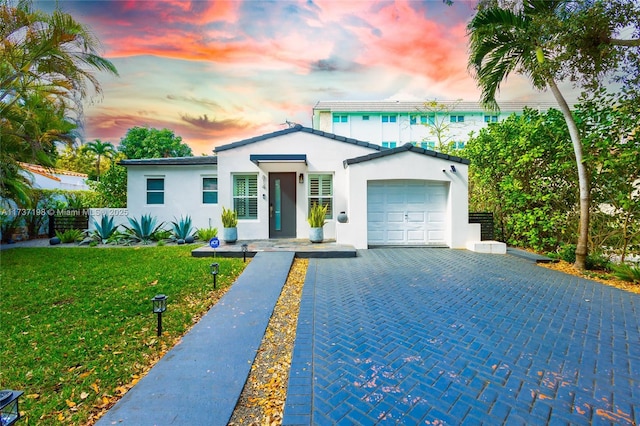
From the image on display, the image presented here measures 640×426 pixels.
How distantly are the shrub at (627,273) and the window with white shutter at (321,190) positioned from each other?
8.62 metres

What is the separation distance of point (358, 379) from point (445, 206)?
371 inches

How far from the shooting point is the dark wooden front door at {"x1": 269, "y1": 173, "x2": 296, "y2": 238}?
1228 cm

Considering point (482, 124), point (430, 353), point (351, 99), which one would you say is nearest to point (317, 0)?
point (430, 353)

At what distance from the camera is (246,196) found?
40.0 feet

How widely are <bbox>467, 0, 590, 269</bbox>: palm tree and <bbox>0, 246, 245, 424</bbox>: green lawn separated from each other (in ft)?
29.5

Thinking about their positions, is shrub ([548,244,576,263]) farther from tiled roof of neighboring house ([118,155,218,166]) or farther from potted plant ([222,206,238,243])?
tiled roof of neighboring house ([118,155,218,166])

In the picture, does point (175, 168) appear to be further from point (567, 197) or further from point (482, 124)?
point (482, 124)

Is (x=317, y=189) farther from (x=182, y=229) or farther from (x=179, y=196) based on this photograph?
(x=179, y=196)

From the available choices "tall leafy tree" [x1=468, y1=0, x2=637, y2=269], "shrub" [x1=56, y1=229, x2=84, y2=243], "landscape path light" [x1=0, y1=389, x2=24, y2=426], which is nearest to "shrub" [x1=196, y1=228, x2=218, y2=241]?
"shrub" [x1=56, y1=229, x2=84, y2=243]

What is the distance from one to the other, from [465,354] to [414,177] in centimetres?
798

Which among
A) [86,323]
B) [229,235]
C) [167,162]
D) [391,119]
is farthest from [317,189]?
[391,119]

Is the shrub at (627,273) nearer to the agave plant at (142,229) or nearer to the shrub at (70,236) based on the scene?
the agave plant at (142,229)

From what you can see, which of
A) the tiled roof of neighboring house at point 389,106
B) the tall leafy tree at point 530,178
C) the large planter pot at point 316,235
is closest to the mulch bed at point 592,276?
the tall leafy tree at point 530,178

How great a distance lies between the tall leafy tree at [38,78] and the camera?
7.23 m
